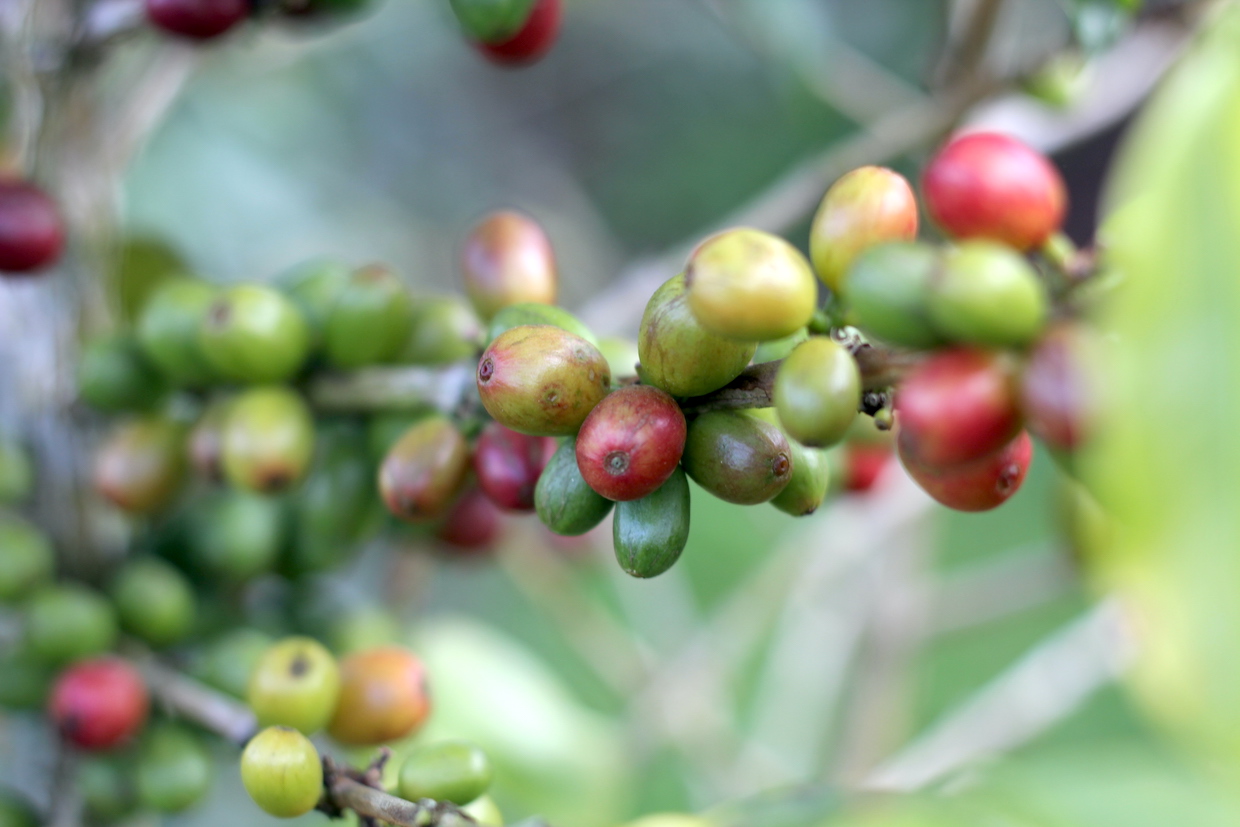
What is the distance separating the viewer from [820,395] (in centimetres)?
39

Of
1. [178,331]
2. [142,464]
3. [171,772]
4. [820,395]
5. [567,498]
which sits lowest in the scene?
[171,772]

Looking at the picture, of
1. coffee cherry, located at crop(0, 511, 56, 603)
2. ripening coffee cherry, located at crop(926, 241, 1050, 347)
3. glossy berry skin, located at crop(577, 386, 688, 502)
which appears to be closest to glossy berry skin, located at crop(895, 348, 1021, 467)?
ripening coffee cherry, located at crop(926, 241, 1050, 347)

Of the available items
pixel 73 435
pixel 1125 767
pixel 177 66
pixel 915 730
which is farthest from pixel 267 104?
pixel 1125 767

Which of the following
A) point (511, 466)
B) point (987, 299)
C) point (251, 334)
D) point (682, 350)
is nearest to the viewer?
point (987, 299)

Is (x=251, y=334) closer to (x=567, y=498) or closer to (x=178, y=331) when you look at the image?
(x=178, y=331)

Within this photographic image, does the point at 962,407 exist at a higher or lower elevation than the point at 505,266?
higher

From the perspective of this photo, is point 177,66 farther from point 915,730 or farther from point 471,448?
point 915,730

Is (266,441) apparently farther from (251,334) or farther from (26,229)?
(26,229)

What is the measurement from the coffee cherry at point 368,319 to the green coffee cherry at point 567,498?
0.24m

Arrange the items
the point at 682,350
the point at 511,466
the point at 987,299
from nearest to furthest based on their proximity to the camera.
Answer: the point at 987,299
the point at 682,350
the point at 511,466

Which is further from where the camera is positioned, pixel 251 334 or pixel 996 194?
pixel 251 334

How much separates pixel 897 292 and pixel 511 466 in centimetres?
28

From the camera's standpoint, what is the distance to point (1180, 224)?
0.27 metres

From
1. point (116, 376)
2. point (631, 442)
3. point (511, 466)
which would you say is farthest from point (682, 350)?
point (116, 376)
